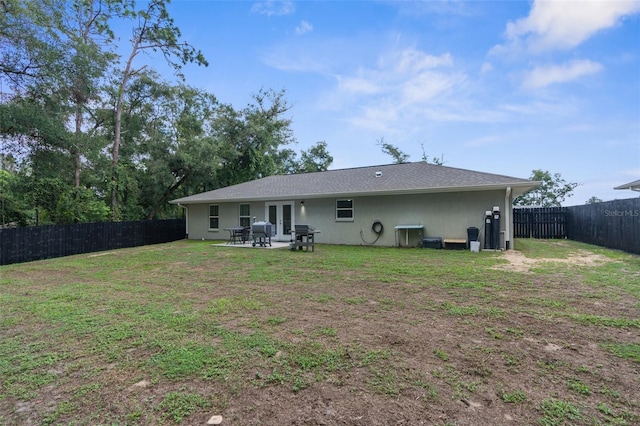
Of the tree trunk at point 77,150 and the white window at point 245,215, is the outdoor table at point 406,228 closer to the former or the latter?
the white window at point 245,215

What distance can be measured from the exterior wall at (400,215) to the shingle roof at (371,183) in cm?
53

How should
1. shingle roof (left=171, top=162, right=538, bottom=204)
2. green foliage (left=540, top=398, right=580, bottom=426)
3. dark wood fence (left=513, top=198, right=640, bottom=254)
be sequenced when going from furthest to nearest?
shingle roof (left=171, top=162, right=538, bottom=204) → dark wood fence (left=513, top=198, right=640, bottom=254) → green foliage (left=540, top=398, right=580, bottom=426)

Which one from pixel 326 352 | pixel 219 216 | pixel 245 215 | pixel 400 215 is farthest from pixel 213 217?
pixel 326 352

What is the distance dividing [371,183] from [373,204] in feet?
2.97

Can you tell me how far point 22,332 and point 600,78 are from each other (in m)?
16.6

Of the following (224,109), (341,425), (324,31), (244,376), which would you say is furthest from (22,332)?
(224,109)

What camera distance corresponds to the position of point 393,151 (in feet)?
95.7

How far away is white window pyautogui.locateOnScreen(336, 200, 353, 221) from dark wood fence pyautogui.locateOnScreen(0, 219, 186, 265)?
9420 millimetres

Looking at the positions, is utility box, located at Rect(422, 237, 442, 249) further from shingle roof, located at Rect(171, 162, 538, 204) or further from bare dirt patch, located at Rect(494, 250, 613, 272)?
bare dirt patch, located at Rect(494, 250, 613, 272)

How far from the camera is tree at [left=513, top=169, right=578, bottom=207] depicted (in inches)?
1076

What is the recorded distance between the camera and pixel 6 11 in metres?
9.19

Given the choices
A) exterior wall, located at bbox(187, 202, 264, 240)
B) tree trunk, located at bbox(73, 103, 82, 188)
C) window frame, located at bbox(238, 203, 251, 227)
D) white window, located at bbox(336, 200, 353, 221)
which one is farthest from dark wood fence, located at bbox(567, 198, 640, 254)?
tree trunk, located at bbox(73, 103, 82, 188)

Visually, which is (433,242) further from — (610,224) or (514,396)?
(514,396)

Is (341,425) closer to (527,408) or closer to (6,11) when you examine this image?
(527,408)
